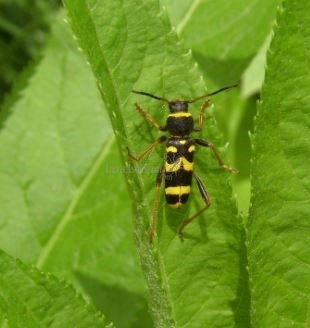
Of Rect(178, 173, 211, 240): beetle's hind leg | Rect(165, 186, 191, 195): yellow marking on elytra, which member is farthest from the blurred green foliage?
Rect(178, 173, 211, 240): beetle's hind leg

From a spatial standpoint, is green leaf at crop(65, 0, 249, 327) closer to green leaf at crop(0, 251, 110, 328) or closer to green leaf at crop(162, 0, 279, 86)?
green leaf at crop(0, 251, 110, 328)

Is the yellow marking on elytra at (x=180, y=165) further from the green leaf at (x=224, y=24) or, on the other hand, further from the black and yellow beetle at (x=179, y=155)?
the green leaf at (x=224, y=24)

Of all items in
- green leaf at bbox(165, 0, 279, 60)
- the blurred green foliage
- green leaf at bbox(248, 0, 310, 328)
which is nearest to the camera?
green leaf at bbox(248, 0, 310, 328)

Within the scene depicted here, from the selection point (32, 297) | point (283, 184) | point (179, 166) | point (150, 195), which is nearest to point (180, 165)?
point (179, 166)

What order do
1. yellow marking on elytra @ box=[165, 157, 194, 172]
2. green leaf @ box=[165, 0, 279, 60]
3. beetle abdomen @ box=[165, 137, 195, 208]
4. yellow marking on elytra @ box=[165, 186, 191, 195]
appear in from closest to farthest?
yellow marking on elytra @ box=[165, 186, 191, 195], beetle abdomen @ box=[165, 137, 195, 208], yellow marking on elytra @ box=[165, 157, 194, 172], green leaf @ box=[165, 0, 279, 60]

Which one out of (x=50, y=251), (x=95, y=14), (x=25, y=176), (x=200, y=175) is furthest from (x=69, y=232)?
(x=95, y=14)

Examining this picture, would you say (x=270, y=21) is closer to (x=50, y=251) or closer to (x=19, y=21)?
(x=50, y=251)
